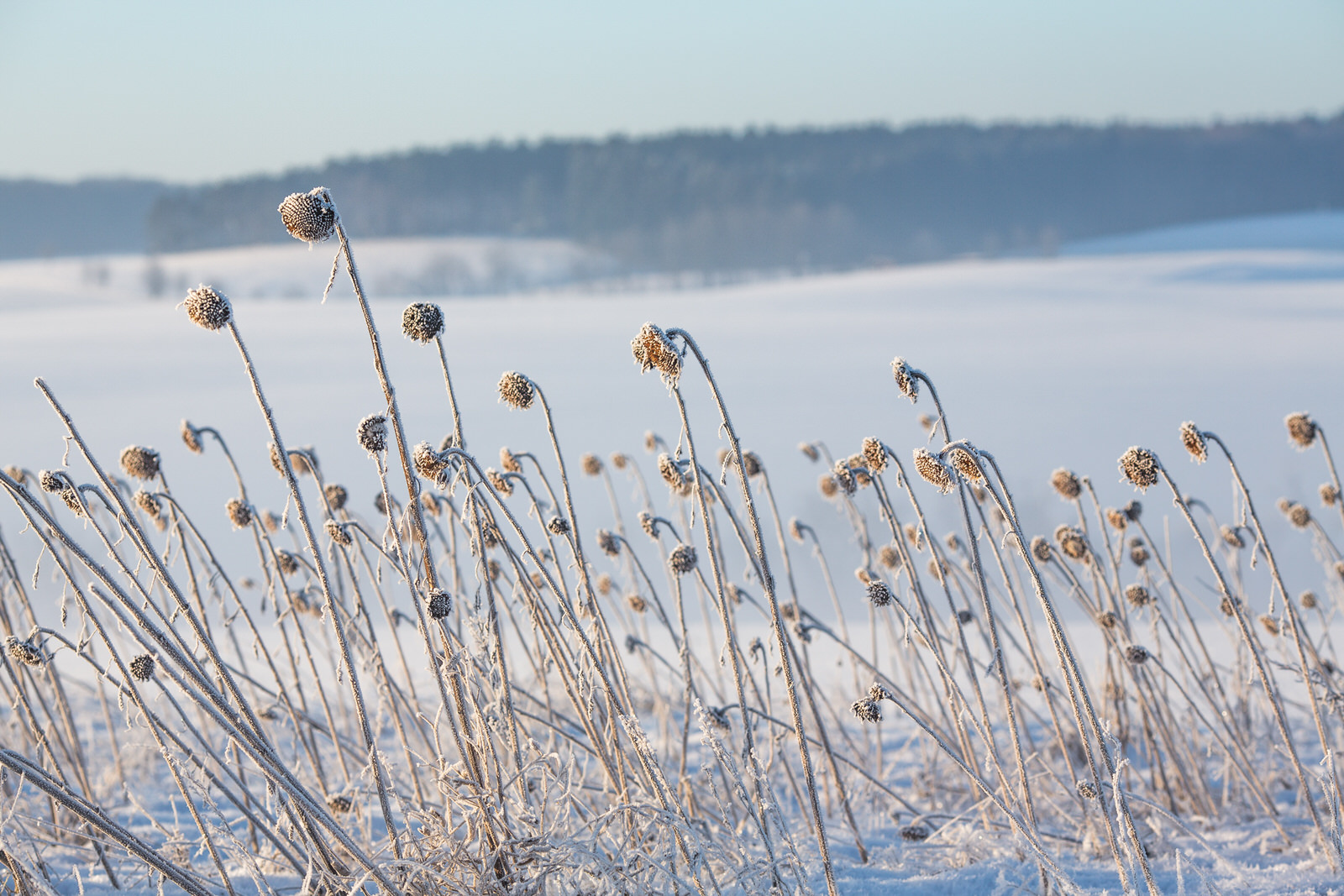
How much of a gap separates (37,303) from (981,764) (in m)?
21.8

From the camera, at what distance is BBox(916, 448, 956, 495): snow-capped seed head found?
134 cm

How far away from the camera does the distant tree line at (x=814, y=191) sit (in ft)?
117

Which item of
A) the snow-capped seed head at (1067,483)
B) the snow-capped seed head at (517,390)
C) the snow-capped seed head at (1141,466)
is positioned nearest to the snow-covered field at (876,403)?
the snow-capped seed head at (1067,483)

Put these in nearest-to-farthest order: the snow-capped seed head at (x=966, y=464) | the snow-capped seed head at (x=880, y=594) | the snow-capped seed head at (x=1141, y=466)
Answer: the snow-capped seed head at (x=966, y=464)
the snow-capped seed head at (x=1141, y=466)
the snow-capped seed head at (x=880, y=594)

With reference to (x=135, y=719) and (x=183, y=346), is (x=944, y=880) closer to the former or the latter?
(x=135, y=719)

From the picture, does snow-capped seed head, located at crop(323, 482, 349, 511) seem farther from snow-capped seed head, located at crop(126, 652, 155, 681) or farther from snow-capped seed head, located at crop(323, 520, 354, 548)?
snow-capped seed head, located at crop(126, 652, 155, 681)

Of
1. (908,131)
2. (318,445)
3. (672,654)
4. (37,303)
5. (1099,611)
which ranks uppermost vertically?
(908,131)

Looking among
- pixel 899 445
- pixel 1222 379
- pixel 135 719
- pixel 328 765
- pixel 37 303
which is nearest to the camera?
pixel 135 719

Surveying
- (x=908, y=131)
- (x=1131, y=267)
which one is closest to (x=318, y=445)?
(x=1131, y=267)

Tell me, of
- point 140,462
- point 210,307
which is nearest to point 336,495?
point 140,462

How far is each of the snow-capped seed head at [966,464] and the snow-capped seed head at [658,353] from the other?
0.38 meters

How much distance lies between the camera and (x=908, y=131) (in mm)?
47750

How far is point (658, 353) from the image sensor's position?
4.31 ft

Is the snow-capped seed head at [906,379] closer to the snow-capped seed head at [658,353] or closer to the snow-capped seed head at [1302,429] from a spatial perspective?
the snow-capped seed head at [658,353]
